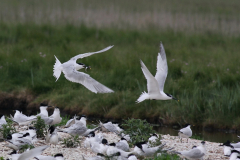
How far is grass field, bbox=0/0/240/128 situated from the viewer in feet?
34.7

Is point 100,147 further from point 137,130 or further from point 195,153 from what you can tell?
point 195,153

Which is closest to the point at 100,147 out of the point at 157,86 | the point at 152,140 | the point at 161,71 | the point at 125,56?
the point at 152,140

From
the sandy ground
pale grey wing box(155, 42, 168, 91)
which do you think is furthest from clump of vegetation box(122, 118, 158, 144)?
pale grey wing box(155, 42, 168, 91)

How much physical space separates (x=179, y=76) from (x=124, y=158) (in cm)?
719

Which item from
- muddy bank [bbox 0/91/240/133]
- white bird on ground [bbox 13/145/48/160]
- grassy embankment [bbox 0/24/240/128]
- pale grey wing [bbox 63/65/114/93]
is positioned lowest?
muddy bank [bbox 0/91/240/133]

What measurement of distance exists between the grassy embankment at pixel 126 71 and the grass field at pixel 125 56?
3 cm

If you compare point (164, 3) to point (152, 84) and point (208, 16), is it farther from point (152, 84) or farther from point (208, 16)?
point (152, 84)

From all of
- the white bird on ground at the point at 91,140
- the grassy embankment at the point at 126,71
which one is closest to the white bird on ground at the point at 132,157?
the white bird on ground at the point at 91,140

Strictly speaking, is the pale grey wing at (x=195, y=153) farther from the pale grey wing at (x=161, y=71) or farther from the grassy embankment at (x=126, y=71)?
the grassy embankment at (x=126, y=71)

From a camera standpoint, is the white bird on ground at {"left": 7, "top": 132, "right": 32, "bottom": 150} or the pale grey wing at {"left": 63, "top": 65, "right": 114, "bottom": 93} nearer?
the white bird on ground at {"left": 7, "top": 132, "right": 32, "bottom": 150}

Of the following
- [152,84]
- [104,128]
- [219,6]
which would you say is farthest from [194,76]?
[219,6]

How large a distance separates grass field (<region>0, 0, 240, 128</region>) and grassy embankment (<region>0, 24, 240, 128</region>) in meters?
0.03

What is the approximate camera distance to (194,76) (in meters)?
11.9

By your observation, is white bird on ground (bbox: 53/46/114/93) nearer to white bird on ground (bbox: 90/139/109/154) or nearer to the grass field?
white bird on ground (bbox: 90/139/109/154)
